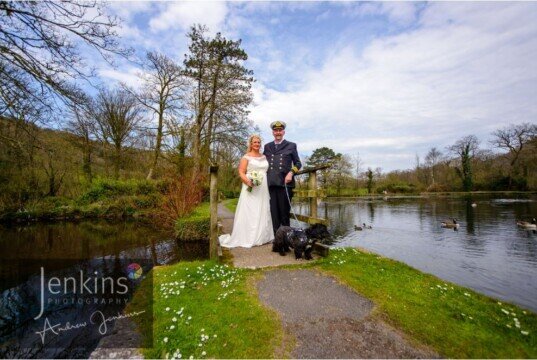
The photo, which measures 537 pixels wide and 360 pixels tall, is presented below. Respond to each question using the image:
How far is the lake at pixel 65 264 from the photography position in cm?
372

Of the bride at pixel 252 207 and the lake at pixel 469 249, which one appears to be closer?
the bride at pixel 252 207

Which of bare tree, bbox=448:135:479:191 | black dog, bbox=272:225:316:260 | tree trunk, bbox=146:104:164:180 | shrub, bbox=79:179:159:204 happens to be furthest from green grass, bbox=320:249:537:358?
bare tree, bbox=448:135:479:191

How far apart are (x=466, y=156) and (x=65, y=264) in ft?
182

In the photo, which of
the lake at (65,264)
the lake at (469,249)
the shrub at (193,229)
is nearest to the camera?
the lake at (65,264)

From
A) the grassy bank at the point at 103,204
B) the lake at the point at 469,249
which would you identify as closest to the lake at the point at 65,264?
the grassy bank at the point at 103,204

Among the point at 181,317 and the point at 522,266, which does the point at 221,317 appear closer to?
the point at 181,317

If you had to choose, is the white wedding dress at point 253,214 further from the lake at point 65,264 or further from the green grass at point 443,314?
the lake at point 65,264

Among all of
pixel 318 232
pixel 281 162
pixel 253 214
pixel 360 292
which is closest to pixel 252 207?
pixel 253 214

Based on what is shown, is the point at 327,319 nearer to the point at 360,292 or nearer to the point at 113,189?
the point at 360,292

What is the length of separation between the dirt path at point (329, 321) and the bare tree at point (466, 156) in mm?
53779

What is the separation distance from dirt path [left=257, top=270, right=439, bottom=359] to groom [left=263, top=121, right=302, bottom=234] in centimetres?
178

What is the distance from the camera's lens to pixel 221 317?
3.01 metres

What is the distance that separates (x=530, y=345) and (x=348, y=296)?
1710mm

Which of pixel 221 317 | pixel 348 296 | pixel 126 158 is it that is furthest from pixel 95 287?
pixel 126 158
